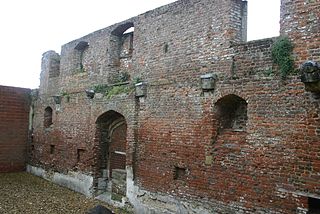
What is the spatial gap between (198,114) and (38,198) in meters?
6.40

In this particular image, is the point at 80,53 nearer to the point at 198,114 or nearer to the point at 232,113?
the point at 198,114

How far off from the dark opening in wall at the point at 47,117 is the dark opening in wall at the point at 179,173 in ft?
28.4

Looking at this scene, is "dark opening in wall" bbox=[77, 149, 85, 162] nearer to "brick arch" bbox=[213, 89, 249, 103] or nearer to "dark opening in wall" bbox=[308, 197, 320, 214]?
"brick arch" bbox=[213, 89, 249, 103]

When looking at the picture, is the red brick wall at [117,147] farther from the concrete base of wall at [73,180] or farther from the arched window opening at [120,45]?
the arched window opening at [120,45]

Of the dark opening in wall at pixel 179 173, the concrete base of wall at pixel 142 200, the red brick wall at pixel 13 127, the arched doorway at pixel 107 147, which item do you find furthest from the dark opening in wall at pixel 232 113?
the red brick wall at pixel 13 127

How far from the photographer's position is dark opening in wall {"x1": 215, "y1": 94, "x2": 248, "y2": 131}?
25.2ft

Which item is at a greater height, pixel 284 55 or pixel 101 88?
pixel 284 55

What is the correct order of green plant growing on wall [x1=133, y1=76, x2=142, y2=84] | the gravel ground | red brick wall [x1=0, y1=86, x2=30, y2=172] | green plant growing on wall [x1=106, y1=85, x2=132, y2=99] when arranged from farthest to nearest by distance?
red brick wall [x1=0, y1=86, x2=30, y2=172] < green plant growing on wall [x1=106, y1=85, x2=132, y2=99] < green plant growing on wall [x1=133, y1=76, x2=142, y2=84] < the gravel ground

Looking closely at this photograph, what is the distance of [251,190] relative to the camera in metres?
7.00

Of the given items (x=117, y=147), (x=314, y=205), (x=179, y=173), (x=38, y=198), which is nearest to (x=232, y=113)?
(x=179, y=173)

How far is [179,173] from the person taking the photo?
28.5 feet

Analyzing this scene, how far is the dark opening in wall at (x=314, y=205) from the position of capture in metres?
6.21

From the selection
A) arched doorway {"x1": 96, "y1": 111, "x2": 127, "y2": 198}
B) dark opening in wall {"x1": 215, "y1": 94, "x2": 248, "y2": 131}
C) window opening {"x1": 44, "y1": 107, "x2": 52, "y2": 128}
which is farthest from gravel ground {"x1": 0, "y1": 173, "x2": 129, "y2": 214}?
dark opening in wall {"x1": 215, "y1": 94, "x2": 248, "y2": 131}

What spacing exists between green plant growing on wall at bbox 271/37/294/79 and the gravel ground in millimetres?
6105
